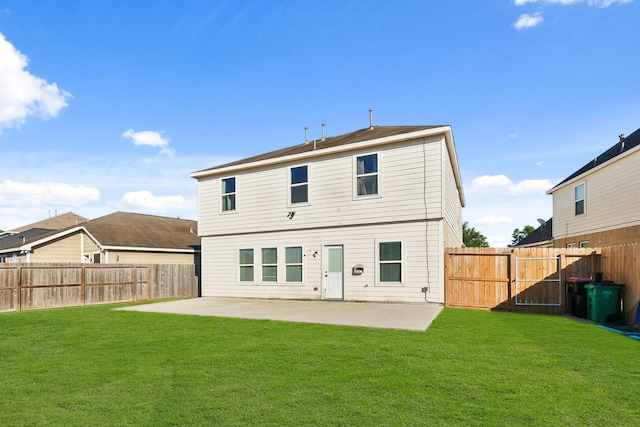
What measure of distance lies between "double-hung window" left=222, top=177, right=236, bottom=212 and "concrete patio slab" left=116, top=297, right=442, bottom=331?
167 inches

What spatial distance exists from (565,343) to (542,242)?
18729 millimetres

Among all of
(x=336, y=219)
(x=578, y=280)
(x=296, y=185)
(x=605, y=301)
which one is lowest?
(x=605, y=301)

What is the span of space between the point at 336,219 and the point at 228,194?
5.18 metres

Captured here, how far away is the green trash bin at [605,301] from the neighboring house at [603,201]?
587 centimetres

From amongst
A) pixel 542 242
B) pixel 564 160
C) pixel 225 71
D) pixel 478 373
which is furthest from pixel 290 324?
pixel 542 242

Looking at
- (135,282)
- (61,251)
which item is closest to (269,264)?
(135,282)

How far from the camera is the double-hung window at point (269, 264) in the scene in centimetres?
1501

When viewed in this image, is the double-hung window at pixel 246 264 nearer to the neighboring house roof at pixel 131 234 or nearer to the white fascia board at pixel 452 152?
the neighboring house roof at pixel 131 234

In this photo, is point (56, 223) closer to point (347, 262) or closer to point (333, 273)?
point (333, 273)

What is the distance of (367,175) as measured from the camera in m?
13.4

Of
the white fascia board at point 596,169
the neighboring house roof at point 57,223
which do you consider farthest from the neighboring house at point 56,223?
the white fascia board at point 596,169

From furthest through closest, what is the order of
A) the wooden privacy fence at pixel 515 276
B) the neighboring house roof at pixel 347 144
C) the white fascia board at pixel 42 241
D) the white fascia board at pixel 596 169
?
the white fascia board at pixel 42 241
the white fascia board at pixel 596 169
the neighboring house roof at pixel 347 144
the wooden privacy fence at pixel 515 276

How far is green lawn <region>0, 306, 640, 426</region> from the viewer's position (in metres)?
3.76

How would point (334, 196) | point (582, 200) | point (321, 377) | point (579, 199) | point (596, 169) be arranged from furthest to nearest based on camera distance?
point (579, 199) → point (582, 200) → point (596, 169) → point (334, 196) → point (321, 377)
